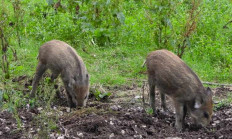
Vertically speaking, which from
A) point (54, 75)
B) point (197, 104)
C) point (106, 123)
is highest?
point (54, 75)

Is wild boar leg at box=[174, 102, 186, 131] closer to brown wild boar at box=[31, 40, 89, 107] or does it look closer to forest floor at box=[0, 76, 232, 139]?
forest floor at box=[0, 76, 232, 139]

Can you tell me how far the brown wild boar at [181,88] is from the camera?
753 centimetres

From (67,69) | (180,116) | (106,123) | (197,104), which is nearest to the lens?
(106,123)

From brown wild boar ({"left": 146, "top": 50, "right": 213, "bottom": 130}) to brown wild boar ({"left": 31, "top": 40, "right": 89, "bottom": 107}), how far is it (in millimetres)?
1522

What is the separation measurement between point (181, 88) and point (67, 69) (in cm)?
264

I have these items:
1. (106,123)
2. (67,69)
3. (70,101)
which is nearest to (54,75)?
(67,69)

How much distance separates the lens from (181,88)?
7.71 meters

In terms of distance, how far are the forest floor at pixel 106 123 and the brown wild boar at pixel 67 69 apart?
327 millimetres

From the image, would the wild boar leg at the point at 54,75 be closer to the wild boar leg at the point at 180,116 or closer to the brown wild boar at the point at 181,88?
the brown wild boar at the point at 181,88

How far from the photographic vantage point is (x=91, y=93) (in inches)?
377

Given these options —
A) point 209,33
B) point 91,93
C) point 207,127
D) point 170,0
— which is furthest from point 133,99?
point 209,33

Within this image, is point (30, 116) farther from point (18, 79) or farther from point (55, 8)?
point (55, 8)

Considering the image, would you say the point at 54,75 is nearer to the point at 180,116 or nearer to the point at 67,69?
the point at 67,69

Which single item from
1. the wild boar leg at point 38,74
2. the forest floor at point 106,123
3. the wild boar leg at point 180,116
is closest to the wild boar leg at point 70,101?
the forest floor at point 106,123
